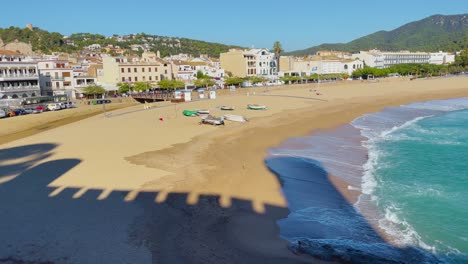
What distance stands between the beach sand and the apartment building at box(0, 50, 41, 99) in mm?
17679

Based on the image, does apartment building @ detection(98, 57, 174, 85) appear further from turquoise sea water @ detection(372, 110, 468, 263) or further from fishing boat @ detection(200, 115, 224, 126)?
turquoise sea water @ detection(372, 110, 468, 263)

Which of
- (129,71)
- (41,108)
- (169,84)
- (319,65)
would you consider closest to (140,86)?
(169,84)

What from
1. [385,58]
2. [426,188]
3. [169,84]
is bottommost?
[426,188]

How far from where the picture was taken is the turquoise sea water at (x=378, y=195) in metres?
12.8

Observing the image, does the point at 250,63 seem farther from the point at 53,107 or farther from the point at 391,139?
the point at 391,139

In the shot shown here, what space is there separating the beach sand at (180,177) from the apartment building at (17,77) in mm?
17679

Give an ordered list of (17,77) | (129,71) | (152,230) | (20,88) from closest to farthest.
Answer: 1. (152,230)
2. (17,77)
3. (20,88)
4. (129,71)

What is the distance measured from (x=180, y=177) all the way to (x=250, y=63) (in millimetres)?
81556

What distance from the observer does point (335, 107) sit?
53219mm

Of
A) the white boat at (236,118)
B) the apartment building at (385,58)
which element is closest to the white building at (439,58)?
the apartment building at (385,58)

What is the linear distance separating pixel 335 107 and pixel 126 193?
41.6m

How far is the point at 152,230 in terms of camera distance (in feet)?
43.3

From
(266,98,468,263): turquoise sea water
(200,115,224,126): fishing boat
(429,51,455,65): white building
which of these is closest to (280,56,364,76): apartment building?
(429,51,455,65): white building

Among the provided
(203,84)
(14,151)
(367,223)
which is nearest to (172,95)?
(203,84)
